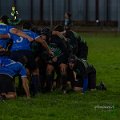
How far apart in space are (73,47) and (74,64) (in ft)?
4.29

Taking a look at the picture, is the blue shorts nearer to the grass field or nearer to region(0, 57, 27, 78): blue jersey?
region(0, 57, 27, 78): blue jersey

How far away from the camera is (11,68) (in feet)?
42.5

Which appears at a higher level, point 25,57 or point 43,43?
point 43,43

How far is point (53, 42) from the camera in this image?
48.0 ft

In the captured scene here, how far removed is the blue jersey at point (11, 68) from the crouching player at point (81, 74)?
183cm

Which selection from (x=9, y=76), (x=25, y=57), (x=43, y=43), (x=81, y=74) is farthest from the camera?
(x=81, y=74)

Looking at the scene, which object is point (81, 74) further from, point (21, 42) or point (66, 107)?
point (66, 107)

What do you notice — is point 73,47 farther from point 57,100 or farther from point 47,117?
point 47,117

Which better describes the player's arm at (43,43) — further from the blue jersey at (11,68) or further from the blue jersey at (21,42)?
the blue jersey at (11,68)

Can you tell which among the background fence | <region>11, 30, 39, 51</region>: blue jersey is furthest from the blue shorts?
the background fence

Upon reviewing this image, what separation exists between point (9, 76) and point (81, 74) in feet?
7.18

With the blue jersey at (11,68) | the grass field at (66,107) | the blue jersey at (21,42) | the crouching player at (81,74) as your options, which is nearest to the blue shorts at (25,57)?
the blue jersey at (21,42)

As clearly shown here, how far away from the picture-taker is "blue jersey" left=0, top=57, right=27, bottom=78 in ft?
42.2

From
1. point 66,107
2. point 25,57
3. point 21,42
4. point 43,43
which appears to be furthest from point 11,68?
point 66,107
